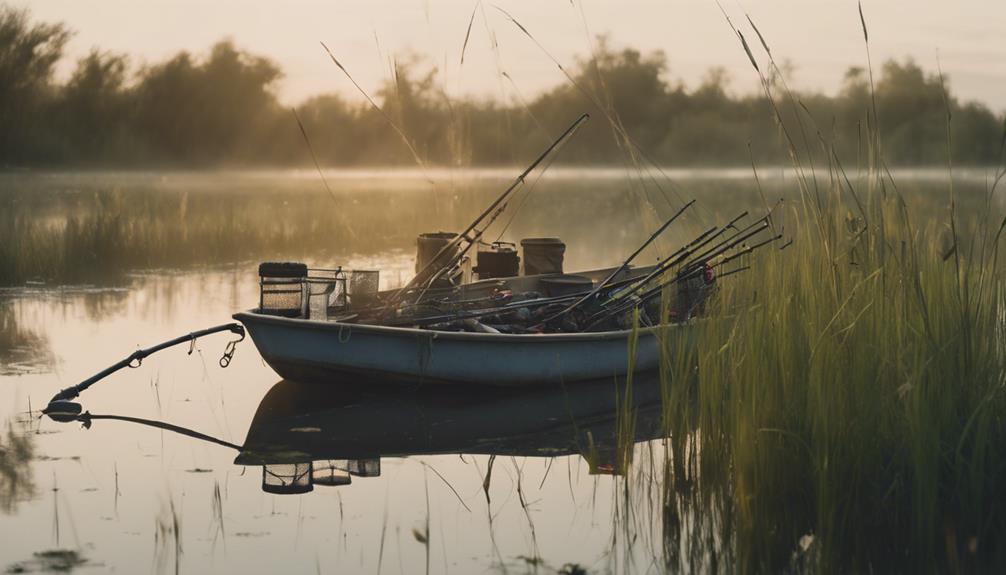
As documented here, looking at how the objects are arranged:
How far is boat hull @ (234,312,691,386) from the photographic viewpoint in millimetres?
7504

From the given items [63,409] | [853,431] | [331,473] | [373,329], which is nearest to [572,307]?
[373,329]

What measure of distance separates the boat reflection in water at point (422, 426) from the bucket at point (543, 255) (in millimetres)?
2396

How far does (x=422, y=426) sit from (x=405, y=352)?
77 centimetres

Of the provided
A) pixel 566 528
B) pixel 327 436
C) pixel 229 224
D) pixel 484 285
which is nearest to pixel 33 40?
pixel 229 224

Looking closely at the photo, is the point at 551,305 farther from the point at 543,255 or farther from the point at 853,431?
the point at 853,431

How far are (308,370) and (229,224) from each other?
10290 millimetres

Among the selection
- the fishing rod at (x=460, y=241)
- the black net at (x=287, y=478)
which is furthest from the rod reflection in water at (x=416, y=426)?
the fishing rod at (x=460, y=241)

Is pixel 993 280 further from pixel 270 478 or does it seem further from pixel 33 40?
pixel 33 40

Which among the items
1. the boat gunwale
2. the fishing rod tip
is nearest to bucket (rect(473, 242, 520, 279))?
the boat gunwale

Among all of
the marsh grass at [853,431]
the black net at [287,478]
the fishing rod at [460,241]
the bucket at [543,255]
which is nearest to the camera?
the marsh grass at [853,431]

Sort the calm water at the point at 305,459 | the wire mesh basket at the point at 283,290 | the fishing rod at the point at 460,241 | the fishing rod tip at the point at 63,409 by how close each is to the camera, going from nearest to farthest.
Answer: the calm water at the point at 305,459 → the fishing rod tip at the point at 63,409 → the wire mesh basket at the point at 283,290 → the fishing rod at the point at 460,241

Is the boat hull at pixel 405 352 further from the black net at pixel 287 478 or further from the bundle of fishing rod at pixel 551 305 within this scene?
the black net at pixel 287 478

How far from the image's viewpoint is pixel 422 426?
22.8 feet

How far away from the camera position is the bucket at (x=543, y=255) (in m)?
10.7
